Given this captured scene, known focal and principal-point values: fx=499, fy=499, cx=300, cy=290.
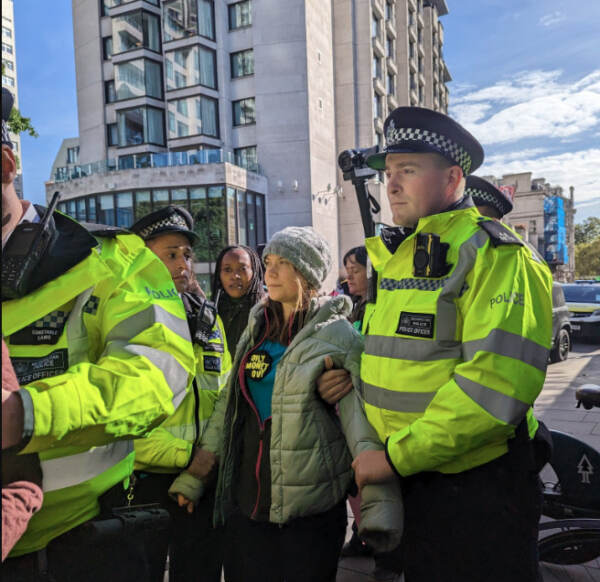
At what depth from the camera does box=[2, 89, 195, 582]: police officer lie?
1.13m

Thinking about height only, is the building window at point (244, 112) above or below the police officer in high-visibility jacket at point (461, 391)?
above

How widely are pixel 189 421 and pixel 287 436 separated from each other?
584 millimetres

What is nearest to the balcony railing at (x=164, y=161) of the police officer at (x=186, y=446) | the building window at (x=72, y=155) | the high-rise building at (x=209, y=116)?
the high-rise building at (x=209, y=116)

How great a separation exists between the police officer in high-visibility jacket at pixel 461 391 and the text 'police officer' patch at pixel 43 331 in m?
1.05

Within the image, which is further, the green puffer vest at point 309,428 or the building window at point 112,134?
the building window at point 112,134

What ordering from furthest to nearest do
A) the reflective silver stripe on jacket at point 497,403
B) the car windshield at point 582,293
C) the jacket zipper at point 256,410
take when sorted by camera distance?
the car windshield at point 582,293
the jacket zipper at point 256,410
the reflective silver stripe on jacket at point 497,403

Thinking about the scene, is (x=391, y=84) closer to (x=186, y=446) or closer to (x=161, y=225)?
(x=161, y=225)

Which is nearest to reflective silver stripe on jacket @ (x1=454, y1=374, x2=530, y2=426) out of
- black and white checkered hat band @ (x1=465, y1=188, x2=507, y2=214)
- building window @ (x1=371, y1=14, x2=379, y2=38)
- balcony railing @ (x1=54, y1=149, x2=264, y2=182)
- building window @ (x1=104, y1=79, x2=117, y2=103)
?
black and white checkered hat band @ (x1=465, y1=188, x2=507, y2=214)

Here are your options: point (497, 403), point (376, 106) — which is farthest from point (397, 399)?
point (376, 106)

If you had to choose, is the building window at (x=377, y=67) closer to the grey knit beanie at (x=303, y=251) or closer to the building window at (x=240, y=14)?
the building window at (x=240, y=14)

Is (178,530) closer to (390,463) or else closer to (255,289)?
(390,463)

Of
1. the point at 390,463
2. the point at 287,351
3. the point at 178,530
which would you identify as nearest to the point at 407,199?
the point at 287,351

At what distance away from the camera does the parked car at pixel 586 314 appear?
13.2 meters

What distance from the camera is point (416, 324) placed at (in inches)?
66.1
